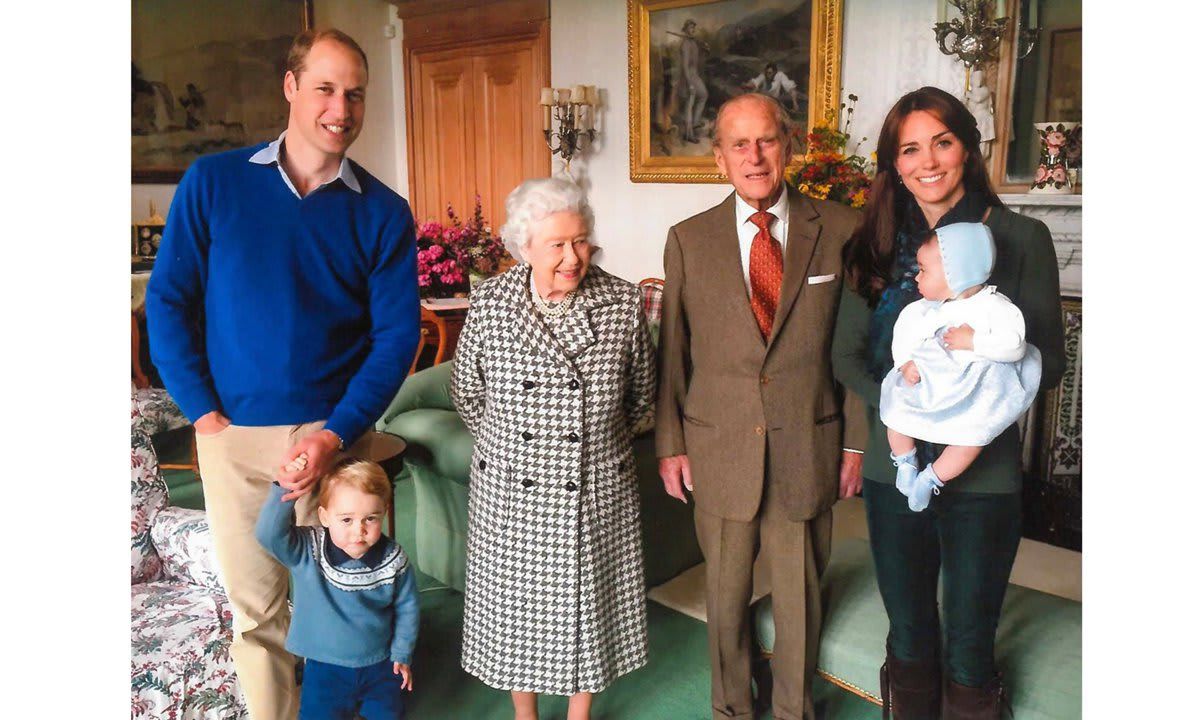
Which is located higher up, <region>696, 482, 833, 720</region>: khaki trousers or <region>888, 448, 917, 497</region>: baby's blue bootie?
<region>888, 448, 917, 497</region>: baby's blue bootie

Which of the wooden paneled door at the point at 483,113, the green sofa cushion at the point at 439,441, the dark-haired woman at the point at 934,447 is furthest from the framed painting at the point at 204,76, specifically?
the dark-haired woman at the point at 934,447

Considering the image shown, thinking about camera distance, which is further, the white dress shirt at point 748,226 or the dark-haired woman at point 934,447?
the white dress shirt at point 748,226

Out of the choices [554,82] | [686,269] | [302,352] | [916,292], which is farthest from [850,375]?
[302,352]

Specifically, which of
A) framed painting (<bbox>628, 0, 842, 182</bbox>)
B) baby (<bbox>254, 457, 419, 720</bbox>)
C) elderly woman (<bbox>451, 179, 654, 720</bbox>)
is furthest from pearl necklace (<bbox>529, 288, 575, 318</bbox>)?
baby (<bbox>254, 457, 419, 720</bbox>)

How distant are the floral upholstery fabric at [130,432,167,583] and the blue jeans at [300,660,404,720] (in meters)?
0.36

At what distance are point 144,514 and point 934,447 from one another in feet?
4.30

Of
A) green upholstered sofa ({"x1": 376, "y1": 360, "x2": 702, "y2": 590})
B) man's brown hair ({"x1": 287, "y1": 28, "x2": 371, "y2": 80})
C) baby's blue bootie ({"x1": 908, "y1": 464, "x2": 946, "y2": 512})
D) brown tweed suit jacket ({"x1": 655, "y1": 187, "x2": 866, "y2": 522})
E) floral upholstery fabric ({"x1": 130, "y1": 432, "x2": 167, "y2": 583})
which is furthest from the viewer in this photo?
green upholstered sofa ({"x1": 376, "y1": 360, "x2": 702, "y2": 590})

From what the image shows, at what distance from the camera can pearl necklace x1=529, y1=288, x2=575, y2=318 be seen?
1.48m

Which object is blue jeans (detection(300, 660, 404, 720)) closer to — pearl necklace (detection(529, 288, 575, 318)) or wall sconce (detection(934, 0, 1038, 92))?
pearl necklace (detection(529, 288, 575, 318))

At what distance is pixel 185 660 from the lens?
1.42 meters

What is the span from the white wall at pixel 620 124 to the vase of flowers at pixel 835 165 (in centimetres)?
2

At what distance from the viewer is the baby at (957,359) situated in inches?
50.4

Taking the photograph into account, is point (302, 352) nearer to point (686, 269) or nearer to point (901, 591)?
point (686, 269)

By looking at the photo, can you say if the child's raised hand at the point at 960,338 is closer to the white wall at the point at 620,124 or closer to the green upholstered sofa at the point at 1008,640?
the white wall at the point at 620,124
